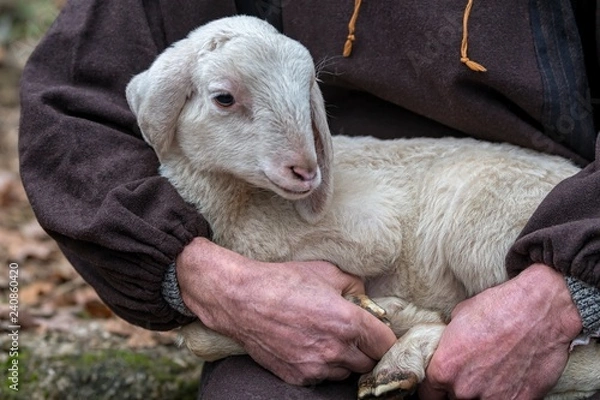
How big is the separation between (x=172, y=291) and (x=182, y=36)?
96cm

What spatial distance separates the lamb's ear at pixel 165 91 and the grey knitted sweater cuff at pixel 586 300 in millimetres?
1233

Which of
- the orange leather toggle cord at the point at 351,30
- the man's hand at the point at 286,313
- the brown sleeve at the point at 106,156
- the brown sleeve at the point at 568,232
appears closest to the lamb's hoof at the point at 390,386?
the man's hand at the point at 286,313

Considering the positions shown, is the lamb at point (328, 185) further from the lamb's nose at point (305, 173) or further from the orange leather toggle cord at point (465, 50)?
the orange leather toggle cord at point (465, 50)

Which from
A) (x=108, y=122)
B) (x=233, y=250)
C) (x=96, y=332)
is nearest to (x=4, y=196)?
(x=96, y=332)

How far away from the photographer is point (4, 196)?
627 cm

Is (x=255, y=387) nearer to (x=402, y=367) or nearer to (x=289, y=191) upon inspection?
(x=402, y=367)

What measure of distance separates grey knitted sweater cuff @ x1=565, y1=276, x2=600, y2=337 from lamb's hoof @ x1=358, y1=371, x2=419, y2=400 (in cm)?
51

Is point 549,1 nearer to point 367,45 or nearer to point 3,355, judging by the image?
point 367,45

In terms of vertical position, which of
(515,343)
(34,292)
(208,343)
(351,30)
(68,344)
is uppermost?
(351,30)

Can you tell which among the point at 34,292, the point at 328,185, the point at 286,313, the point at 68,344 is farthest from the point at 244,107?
the point at 34,292

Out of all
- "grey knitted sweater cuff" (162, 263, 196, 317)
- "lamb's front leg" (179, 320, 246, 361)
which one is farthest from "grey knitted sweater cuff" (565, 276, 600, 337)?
"grey knitted sweater cuff" (162, 263, 196, 317)

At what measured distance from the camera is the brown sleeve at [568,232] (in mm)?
2754

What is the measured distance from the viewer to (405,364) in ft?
9.53

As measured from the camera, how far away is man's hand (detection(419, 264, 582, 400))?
285 centimetres
